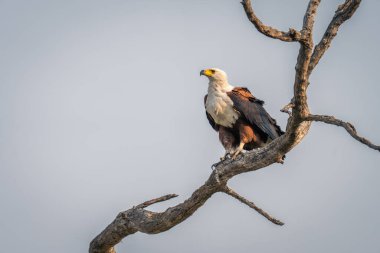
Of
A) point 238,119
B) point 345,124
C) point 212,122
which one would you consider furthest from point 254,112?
point 345,124

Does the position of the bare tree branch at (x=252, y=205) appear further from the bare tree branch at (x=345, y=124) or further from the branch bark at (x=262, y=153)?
the bare tree branch at (x=345, y=124)

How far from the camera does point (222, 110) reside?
29.3 ft

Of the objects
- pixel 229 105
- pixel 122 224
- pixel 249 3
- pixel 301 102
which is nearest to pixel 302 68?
pixel 301 102

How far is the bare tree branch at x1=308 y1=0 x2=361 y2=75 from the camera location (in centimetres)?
518

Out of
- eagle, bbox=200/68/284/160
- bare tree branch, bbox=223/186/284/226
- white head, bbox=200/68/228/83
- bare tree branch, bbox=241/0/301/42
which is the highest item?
white head, bbox=200/68/228/83

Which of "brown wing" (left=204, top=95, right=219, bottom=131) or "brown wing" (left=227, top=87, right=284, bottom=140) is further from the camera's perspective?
"brown wing" (left=204, top=95, right=219, bottom=131)

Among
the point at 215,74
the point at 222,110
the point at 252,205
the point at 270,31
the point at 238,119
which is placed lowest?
the point at 252,205

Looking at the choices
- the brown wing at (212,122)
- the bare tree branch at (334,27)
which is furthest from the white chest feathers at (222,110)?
the bare tree branch at (334,27)

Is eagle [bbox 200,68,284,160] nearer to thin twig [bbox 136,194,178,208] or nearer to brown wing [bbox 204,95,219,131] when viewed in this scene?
brown wing [bbox 204,95,219,131]

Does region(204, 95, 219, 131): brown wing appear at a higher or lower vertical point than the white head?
lower

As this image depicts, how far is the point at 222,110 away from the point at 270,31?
3.89 metres

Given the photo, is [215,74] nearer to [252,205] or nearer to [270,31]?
[252,205]

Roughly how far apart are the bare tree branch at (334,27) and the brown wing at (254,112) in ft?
10.9

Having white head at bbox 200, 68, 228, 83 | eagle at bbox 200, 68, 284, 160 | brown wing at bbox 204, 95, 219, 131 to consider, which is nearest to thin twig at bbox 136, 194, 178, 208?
eagle at bbox 200, 68, 284, 160
